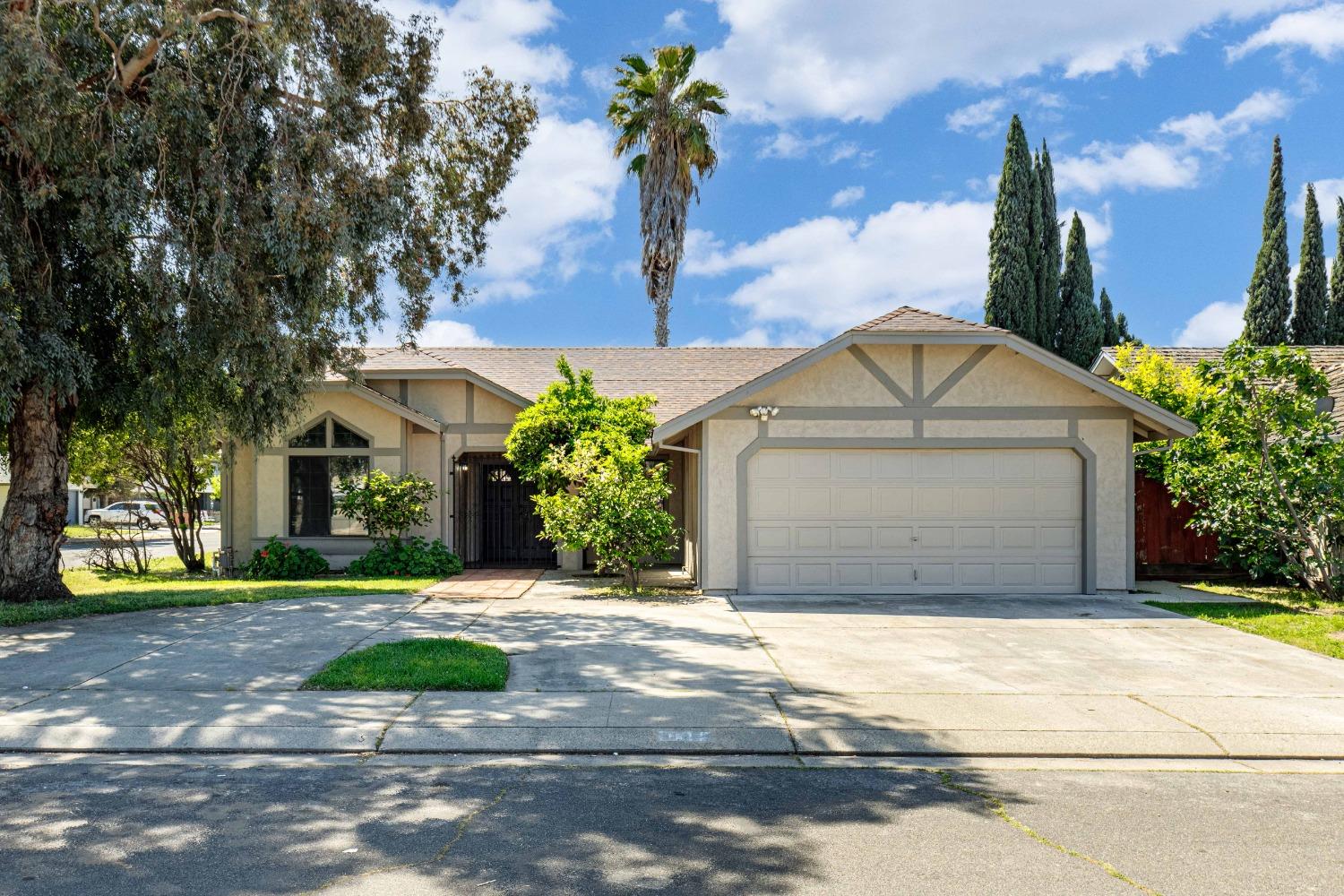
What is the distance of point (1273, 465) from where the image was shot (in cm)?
1278

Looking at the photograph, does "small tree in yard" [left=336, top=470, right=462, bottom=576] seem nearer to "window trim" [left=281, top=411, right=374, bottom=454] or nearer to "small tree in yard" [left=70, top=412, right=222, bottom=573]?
"window trim" [left=281, top=411, right=374, bottom=454]

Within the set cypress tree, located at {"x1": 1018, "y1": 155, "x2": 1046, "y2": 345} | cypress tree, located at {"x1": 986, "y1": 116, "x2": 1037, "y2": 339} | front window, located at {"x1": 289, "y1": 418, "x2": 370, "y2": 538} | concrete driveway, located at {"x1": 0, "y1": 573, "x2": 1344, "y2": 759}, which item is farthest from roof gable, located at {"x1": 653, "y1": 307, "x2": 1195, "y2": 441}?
cypress tree, located at {"x1": 1018, "y1": 155, "x2": 1046, "y2": 345}

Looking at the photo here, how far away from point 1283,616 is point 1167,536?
4.57 metres

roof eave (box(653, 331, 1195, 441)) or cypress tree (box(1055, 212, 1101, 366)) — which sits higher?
cypress tree (box(1055, 212, 1101, 366))

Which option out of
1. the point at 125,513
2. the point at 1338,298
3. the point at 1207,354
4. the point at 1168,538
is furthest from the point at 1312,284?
the point at 125,513

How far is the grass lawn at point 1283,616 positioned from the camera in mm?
10016

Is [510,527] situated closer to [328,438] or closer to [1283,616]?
[328,438]

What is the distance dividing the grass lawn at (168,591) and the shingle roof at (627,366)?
4.46 metres

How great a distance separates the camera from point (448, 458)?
1714 centimetres

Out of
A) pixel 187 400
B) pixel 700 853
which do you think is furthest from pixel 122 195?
pixel 700 853

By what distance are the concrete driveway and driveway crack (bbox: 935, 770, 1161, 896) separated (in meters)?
0.65

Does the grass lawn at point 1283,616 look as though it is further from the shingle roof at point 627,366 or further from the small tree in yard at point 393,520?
the small tree in yard at point 393,520

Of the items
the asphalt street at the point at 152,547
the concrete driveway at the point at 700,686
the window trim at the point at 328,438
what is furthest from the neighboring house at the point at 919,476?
the asphalt street at the point at 152,547

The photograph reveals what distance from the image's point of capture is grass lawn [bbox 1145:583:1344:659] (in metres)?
10.0
